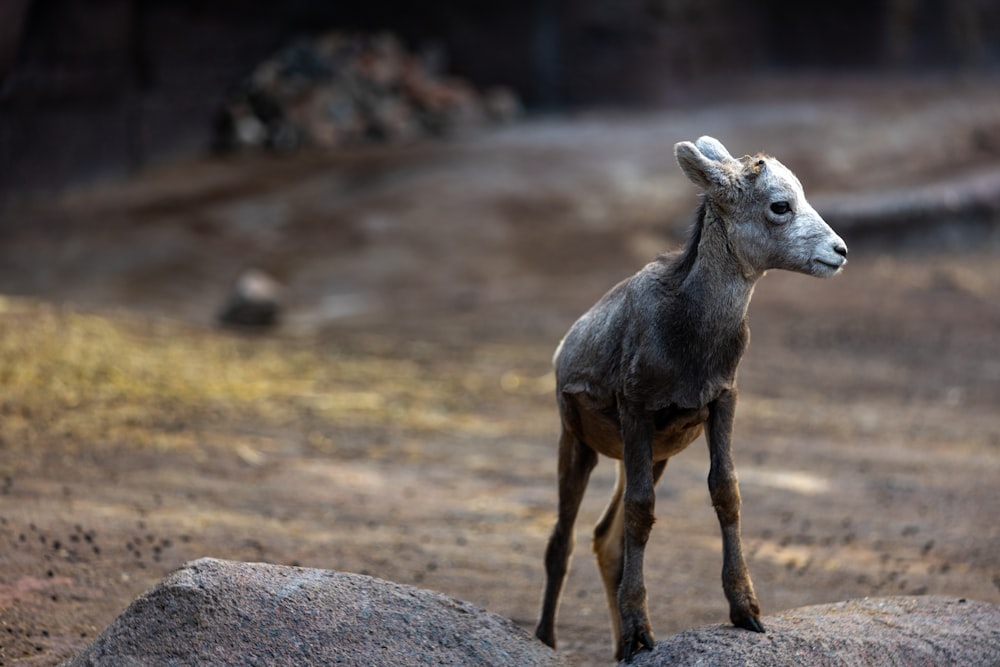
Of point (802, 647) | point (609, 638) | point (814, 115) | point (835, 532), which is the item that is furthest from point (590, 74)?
point (802, 647)

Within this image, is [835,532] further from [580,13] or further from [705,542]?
[580,13]

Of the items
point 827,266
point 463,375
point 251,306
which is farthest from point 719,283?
point 251,306

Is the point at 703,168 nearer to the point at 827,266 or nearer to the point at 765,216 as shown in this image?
the point at 765,216

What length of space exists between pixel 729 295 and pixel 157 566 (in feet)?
8.78

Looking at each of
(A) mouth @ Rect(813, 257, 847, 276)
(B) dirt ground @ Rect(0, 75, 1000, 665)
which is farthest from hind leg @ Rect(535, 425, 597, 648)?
(A) mouth @ Rect(813, 257, 847, 276)

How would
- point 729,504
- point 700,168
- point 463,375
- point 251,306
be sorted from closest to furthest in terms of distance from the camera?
point 700,168 → point 729,504 → point 463,375 → point 251,306

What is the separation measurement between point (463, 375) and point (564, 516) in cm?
481

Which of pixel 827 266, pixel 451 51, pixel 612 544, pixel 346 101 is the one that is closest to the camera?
pixel 827 266

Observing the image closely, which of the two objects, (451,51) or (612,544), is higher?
(451,51)

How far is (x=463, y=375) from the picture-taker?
923 cm

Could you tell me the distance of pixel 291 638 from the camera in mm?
3656

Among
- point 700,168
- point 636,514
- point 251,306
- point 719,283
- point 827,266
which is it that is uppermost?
point 700,168

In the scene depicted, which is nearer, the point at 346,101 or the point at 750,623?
the point at 750,623

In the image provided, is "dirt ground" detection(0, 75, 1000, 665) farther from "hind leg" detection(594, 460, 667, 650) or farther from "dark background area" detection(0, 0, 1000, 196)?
"dark background area" detection(0, 0, 1000, 196)
